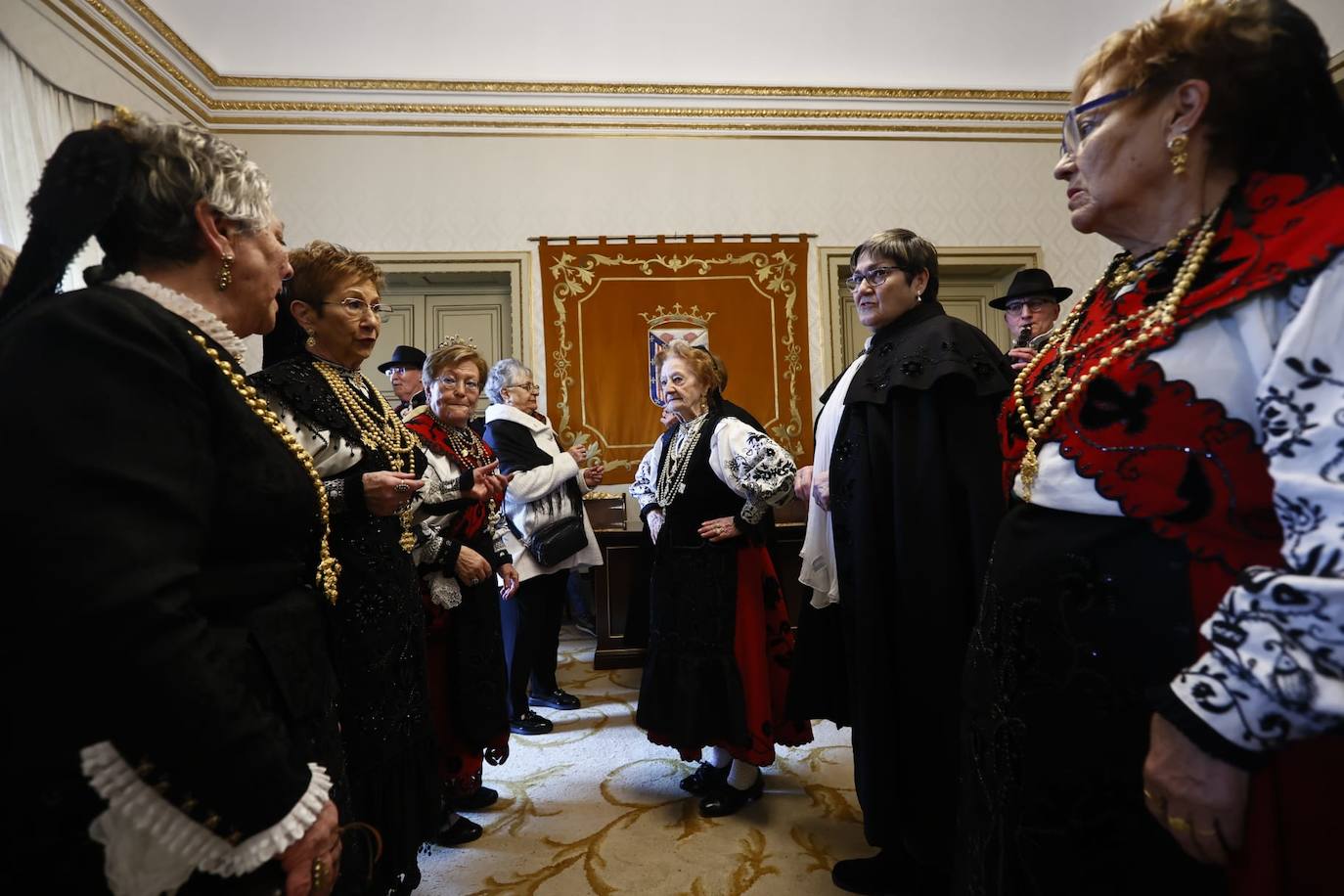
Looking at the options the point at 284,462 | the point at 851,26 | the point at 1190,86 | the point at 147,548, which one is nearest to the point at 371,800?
the point at 284,462

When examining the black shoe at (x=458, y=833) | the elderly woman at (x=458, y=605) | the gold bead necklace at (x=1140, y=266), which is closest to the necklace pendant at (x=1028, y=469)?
the gold bead necklace at (x=1140, y=266)

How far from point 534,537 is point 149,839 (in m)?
2.33

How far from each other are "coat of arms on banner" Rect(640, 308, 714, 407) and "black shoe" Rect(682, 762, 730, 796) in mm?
3115

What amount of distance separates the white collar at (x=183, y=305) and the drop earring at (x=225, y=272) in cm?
4

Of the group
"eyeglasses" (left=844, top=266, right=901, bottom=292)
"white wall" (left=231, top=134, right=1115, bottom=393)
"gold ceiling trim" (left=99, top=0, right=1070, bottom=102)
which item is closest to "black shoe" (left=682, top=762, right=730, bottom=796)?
"eyeglasses" (left=844, top=266, right=901, bottom=292)

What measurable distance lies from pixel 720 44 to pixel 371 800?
506 cm

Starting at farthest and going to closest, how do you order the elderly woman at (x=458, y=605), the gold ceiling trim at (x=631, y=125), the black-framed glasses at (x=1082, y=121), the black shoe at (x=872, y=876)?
the gold ceiling trim at (x=631, y=125)
the elderly woman at (x=458, y=605)
the black shoe at (x=872, y=876)
the black-framed glasses at (x=1082, y=121)

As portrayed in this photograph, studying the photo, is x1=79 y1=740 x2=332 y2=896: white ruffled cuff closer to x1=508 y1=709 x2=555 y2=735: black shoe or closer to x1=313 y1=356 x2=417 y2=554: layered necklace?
x1=313 y1=356 x2=417 y2=554: layered necklace

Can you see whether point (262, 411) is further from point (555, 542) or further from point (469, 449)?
point (555, 542)

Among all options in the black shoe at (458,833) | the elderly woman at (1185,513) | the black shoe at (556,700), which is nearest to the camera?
the elderly woman at (1185,513)

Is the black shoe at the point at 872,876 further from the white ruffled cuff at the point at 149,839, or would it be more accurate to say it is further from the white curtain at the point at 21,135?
the white curtain at the point at 21,135

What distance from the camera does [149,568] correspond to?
2.21ft

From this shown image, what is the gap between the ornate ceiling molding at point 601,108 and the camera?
187 inches

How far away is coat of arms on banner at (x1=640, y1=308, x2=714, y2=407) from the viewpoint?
515cm
